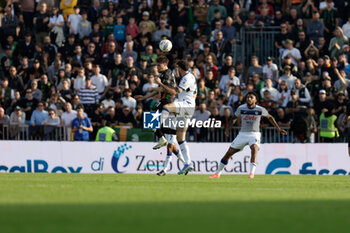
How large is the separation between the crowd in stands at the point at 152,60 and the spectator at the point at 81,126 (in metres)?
0.03

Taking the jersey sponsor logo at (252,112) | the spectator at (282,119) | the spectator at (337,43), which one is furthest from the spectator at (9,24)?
the jersey sponsor logo at (252,112)

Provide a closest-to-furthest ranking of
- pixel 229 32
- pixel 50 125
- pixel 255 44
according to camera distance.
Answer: pixel 50 125, pixel 229 32, pixel 255 44

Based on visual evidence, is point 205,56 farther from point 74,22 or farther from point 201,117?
point 74,22

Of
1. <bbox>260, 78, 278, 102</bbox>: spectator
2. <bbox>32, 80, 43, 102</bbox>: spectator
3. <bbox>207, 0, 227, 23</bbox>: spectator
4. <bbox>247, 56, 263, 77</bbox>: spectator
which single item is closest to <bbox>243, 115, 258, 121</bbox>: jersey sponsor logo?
<bbox>260, 78, 278, 102</bbox>: spectator

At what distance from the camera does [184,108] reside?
17.8 meters

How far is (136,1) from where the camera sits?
3142cm

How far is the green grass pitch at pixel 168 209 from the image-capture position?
25.2ft

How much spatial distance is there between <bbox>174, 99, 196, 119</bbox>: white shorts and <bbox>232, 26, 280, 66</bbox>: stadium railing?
1187 centimetres

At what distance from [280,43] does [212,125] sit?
17.6ft

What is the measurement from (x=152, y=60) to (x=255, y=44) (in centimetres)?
441

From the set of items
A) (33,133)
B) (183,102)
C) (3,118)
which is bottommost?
(33,133)

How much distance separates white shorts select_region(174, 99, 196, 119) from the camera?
17.7 meters

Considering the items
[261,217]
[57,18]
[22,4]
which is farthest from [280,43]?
[261,217]

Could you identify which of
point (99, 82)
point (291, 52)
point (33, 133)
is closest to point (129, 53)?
point (99, 82)
